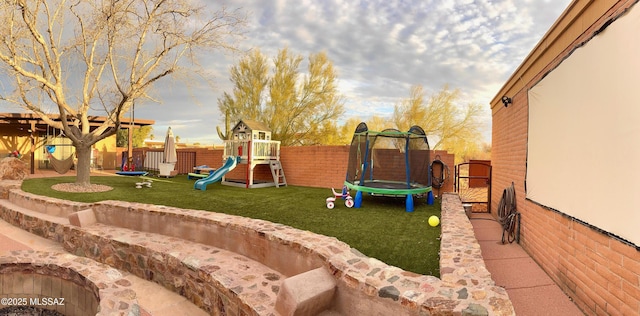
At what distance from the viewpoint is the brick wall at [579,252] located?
2.60m

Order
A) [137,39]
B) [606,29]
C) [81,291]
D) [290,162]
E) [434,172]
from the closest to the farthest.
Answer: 1. [606,29]
2. [81,291]
3. [434,172]
4. [137,39]
5. [290,162]

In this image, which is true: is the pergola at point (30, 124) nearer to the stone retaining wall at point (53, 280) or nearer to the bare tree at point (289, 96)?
the bare tree at point (289, 96)

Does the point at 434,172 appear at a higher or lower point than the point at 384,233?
higher

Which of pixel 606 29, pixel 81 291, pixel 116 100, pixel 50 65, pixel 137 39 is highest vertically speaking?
pixel 137 39

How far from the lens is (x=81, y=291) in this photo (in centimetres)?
447

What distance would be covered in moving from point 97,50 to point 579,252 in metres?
14.5

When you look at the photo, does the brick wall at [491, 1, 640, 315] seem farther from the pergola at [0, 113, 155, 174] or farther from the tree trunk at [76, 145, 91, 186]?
the pergola at [0, 113, 155, 174]

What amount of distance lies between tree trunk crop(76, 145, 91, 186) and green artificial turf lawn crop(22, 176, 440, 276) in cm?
88

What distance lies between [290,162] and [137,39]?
6.81 metres

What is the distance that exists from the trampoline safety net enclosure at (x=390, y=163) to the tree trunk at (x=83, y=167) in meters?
8.49

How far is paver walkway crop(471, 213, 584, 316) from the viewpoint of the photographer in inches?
126

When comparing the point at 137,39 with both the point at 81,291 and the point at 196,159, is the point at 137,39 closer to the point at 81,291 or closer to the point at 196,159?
the point at 196,159

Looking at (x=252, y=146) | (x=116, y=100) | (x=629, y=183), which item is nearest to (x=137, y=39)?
(x=116, y=100)

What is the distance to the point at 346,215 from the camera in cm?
650
